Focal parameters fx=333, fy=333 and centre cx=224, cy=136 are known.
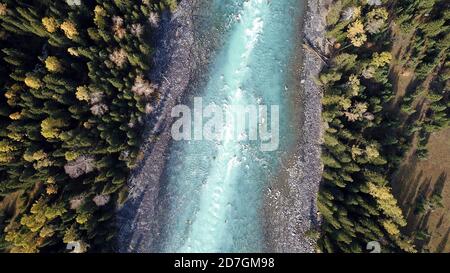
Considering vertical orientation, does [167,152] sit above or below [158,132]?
below

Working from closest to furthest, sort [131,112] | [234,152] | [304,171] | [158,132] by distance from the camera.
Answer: [131,112]
[158,132]
[234,152]
[304,171]

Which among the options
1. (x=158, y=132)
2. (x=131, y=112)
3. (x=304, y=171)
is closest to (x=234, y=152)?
(x=304, y=171)

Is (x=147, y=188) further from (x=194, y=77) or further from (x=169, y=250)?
(x=194, y=77)

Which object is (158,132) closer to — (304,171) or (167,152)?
(167,152)

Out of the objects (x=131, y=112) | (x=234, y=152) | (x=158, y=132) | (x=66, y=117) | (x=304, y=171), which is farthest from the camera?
(x=304, y=171)

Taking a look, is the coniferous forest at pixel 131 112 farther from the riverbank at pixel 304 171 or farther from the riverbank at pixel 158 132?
the riverbank at pixel 158 132

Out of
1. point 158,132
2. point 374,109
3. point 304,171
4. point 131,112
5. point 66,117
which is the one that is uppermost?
point 374,109

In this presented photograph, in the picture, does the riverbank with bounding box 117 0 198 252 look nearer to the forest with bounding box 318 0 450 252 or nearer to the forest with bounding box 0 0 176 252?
the forest with bounding box 0 0 176 252

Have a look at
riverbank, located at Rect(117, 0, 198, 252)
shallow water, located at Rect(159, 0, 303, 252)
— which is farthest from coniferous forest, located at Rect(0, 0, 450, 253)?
shallow water, located at Rect(159, 0, 303, 252)
